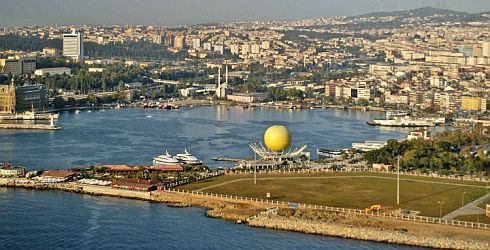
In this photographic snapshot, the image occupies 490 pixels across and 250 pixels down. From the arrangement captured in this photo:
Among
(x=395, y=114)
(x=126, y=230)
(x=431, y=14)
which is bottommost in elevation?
(x=126, y=230)

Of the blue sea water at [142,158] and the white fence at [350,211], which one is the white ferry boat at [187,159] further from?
the white fence at [350,211]

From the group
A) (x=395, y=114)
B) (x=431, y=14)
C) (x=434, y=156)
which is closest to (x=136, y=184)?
(x=434, y=156)

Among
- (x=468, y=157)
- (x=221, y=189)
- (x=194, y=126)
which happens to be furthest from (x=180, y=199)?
(x=194, y=126)

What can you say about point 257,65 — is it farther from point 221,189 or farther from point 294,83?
point 221,189

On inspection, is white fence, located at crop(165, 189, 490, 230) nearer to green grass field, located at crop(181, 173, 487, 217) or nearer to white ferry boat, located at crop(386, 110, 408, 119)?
green grass field, located at crop(181, 173, 487, 217)

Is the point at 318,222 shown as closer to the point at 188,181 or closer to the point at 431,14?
the point at 188,181

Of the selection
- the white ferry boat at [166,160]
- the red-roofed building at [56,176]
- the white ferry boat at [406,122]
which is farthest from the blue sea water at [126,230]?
the white ferry boat at [406,122]

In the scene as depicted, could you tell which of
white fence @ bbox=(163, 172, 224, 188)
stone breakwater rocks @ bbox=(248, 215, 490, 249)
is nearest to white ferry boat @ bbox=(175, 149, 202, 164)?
white fence @ bbox=(163, 172, 224, 188)
